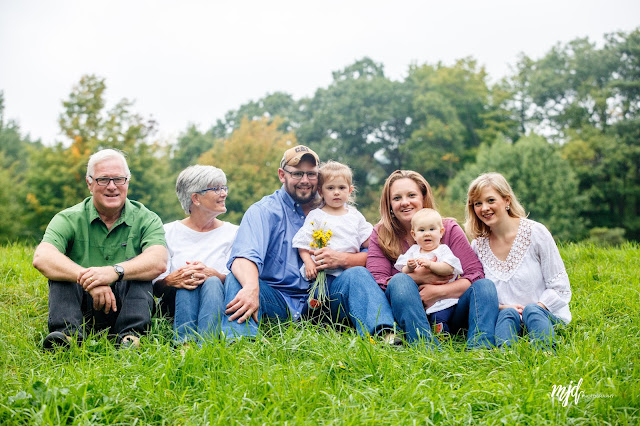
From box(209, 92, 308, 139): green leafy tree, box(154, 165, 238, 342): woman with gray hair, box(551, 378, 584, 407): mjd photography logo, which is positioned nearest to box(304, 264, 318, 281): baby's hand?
box(154, 165, 238, 342): woman with gray hair

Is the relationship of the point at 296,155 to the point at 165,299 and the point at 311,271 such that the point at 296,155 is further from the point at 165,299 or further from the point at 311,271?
the point at 165,299

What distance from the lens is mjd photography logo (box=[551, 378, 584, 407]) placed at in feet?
9.44

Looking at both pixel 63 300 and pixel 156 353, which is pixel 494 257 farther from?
pixel 63 300

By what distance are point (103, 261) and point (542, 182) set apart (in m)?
25.7

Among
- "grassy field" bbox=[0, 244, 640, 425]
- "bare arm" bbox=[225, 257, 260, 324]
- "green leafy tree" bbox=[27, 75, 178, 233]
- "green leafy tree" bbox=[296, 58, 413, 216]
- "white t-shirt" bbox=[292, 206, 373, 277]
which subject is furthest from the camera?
"green leafy tree" bbox=[296, 58, 413, 216]

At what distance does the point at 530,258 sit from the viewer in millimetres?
4398

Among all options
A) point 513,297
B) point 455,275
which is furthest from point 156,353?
point 513,297

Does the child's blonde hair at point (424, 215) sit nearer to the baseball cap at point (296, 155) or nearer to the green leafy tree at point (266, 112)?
the baseball cap at point (296, 155)

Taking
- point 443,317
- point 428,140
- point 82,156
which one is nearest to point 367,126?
point 428,140

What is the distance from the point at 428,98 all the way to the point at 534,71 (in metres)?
7.24

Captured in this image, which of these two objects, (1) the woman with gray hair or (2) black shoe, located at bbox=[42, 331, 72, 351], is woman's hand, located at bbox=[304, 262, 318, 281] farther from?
(2) black shoe, located at bbox=[42, 331, 72, 351]

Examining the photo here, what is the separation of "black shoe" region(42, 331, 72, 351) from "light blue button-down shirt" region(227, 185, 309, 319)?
1233 mm

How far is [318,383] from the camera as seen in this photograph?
3.11 metres

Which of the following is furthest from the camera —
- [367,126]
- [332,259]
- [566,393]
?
[367,126]
